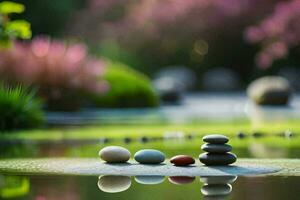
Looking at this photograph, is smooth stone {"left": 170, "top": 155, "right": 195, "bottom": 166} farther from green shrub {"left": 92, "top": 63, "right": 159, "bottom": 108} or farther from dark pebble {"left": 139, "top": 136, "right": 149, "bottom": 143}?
green shrub {"left": 92, "top": 63, "right": 159, "bottom": 108}

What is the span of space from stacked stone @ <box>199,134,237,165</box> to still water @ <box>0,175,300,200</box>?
1.07 metres

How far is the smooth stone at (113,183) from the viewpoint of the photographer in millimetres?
9898

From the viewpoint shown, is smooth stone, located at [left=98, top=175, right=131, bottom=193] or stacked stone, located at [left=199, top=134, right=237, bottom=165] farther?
stacked stone, located at [left=199, top=134, right=237, bottom=165]

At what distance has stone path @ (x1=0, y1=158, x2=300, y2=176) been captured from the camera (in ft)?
37.6

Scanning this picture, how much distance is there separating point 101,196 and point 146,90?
16.8 metres

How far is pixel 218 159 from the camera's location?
1199 centimetres

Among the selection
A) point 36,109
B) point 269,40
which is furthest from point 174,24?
point 36,109

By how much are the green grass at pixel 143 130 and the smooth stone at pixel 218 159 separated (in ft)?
18.4

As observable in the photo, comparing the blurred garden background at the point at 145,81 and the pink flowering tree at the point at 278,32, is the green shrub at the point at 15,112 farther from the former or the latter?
the pink flowering tree at the point at 278,32

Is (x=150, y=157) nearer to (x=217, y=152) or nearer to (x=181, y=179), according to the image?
(x=217, y=152)

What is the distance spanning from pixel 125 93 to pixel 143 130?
672cm

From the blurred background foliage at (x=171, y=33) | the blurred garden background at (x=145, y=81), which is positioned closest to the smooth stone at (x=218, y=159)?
the blurred garden background at (x=145, y=81)

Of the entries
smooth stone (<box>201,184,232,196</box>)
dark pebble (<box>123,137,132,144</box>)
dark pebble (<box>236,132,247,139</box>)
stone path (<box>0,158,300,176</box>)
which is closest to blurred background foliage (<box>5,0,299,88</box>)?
dark pebble (<box>236,132,247,139</box>)

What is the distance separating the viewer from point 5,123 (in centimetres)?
1902
